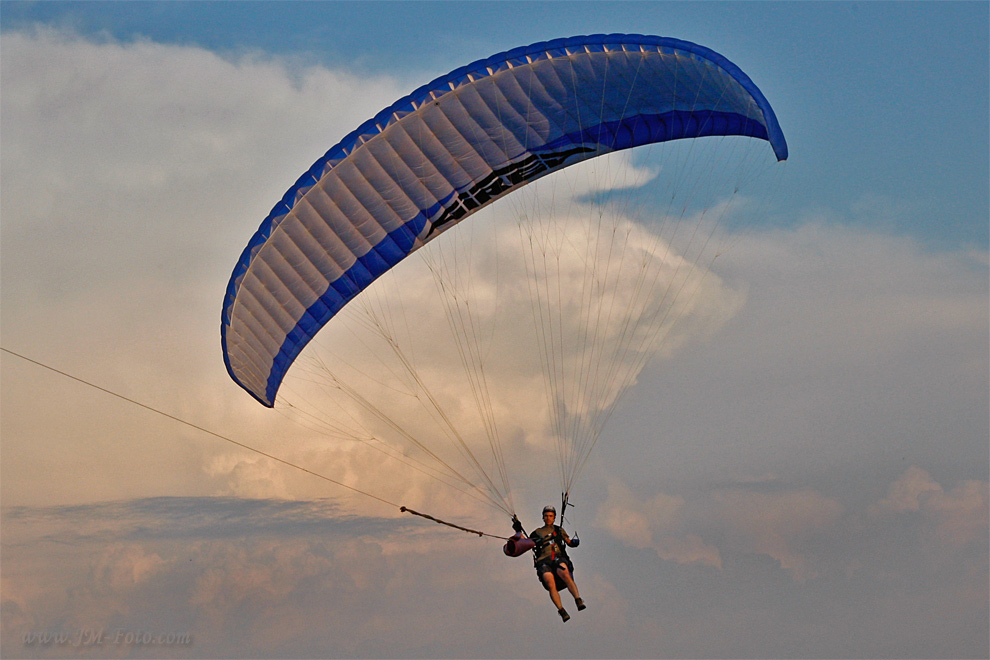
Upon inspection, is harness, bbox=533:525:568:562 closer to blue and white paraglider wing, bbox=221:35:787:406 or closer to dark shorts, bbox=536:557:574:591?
dark shorts, bbox=536:557:574:591

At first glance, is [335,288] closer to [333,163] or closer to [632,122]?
[333,163]

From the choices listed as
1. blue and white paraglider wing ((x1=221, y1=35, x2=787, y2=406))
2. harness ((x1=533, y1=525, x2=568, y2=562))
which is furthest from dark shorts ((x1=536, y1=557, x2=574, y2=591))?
blue and white paraglider wing ((x1=221, y1=35, x2=787, y2=406))

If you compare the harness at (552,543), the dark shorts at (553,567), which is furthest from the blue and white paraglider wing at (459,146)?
the dark shorts at (553,567)

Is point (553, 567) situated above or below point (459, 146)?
below

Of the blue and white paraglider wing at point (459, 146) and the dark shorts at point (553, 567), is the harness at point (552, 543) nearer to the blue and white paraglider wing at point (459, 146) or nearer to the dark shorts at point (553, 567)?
the dark shorts at point (553, 567)

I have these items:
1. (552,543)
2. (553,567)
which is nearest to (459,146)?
(552,543)

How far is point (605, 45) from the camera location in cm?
1900

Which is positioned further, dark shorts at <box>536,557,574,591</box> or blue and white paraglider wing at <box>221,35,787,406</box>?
dark shorts at <box>536,557,574,591</box>

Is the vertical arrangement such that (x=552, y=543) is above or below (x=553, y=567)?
above

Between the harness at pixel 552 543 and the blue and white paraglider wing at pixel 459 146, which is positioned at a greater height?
the blue and white paraglider wing at pixel 459 146

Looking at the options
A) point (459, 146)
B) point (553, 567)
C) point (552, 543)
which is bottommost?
point (553, 567)

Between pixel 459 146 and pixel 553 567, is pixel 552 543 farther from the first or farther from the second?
pixel 459 146

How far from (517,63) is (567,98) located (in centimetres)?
102

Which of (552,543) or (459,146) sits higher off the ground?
(459,146)
